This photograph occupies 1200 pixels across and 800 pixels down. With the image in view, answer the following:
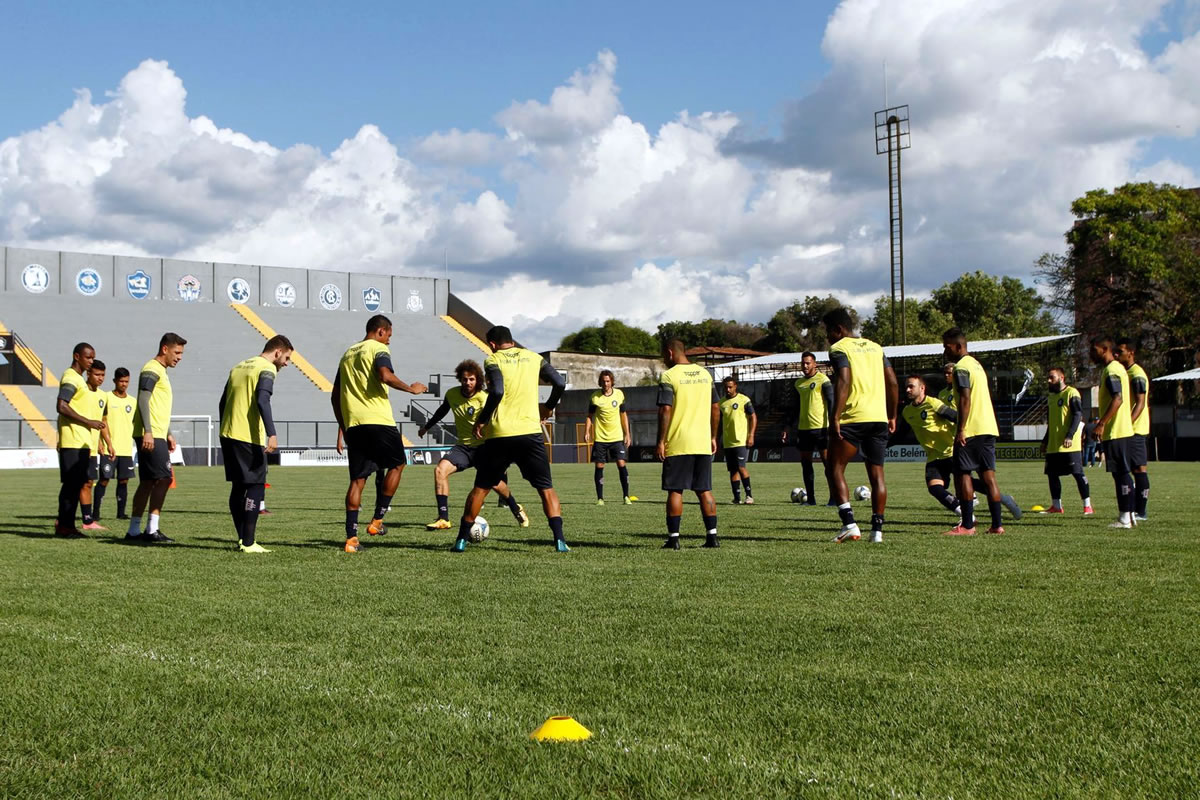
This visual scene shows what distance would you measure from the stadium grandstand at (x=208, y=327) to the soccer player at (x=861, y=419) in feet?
126

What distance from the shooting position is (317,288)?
65.5 meters

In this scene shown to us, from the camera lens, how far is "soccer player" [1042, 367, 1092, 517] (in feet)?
43.2

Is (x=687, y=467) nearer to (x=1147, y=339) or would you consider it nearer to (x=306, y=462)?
(x=306, y=462)

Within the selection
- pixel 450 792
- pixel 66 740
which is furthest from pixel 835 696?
pixel 66 740

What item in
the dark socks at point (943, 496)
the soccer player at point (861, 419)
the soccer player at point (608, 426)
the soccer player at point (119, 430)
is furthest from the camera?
the soccer player at point (608, 426)

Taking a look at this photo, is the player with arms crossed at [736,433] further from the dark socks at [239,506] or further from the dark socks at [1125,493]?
the dark socks at [239,506]

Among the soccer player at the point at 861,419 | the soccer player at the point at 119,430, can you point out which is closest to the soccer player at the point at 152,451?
the soccer player at the point at 119,430

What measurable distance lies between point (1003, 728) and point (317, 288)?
64985 mm

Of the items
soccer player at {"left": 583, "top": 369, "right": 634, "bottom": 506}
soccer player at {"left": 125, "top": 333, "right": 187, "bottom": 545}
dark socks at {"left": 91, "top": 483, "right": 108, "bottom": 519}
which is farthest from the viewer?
soccer player at {"left": 583, "top": 369, "right": 634, "bottom": 506}

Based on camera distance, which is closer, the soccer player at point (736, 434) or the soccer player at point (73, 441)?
the soccer player at point (73, 441)

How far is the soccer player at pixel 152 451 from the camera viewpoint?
34.2 ft

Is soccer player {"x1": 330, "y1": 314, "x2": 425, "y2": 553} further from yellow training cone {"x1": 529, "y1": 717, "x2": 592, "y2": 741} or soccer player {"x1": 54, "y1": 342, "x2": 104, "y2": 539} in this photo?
yellow training cone {"x1": 529, "y1": 717, "x2": 592, "y2": 741}

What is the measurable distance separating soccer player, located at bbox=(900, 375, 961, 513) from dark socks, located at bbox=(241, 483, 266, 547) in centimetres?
706

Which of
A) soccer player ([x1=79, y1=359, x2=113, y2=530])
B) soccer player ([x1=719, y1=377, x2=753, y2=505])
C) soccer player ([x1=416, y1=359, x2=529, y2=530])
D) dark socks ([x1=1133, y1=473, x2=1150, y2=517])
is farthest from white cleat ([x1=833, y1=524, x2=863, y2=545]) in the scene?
soccer player ([x1=79, y1=359, x2=113, y2=530])
